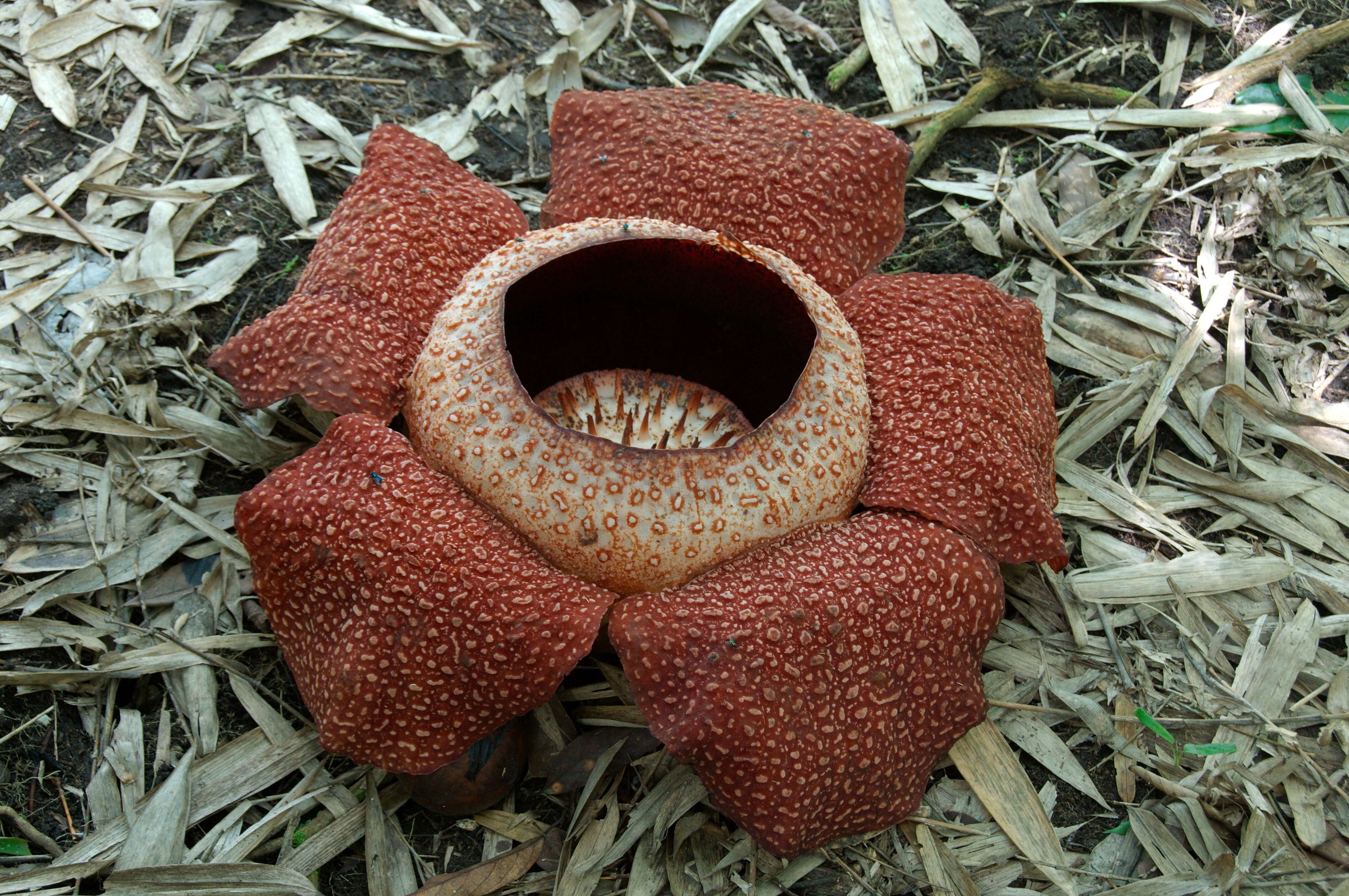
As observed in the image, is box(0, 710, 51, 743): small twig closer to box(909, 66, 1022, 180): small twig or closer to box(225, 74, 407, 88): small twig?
box(225, 74, 407, 88): small twig

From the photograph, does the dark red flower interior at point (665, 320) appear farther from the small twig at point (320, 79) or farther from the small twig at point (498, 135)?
A: the small twig at point (320, 79)

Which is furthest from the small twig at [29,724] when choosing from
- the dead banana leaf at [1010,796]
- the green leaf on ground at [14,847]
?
the dead banana leaf at [1010,796]

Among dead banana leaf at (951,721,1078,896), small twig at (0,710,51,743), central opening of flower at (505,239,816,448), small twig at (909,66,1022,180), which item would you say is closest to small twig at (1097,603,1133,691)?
dead banana leaf at (951,721,1078,896)

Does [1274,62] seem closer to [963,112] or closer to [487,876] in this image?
[963,112]

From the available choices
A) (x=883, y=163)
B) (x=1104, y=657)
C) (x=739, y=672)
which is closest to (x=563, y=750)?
(x=739, y=672)

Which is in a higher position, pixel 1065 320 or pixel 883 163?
pixel 883 163

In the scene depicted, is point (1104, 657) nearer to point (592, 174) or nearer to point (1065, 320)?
point (1065, 320)
